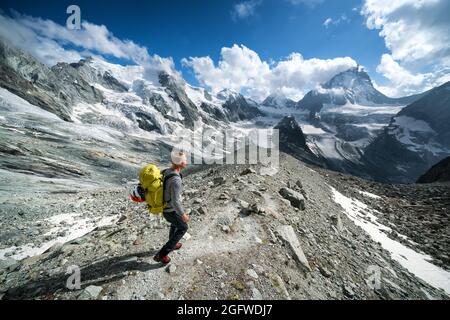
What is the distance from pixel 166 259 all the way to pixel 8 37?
817 feet

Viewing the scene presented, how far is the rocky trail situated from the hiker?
50 cm

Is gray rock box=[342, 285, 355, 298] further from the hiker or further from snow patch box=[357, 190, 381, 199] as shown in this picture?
snow patch box=[357, 190, 381, 199]

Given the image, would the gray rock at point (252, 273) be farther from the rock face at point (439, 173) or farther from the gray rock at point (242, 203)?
the rock face at point (439, 173)

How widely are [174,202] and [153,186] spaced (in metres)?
0.70

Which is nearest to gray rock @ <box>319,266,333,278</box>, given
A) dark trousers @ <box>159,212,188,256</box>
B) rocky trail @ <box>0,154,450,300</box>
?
rocky trail @ <box>0,154,450,300</box>

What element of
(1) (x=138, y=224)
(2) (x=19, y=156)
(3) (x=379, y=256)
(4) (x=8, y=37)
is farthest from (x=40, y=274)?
(4) (x=8, y=37)

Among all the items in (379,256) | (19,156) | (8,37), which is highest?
(8,37)

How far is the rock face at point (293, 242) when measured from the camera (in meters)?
7.55

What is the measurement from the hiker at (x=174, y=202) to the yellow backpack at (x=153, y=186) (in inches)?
4.3

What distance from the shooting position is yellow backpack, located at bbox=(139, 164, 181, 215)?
6027 millimetres

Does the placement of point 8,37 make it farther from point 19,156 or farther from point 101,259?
point 101,259

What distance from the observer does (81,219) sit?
1596cm

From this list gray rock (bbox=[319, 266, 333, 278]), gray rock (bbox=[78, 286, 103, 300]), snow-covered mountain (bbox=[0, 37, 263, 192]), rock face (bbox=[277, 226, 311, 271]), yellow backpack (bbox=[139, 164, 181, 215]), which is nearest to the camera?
gray rock (bbox=[78, 286, 103, 300])
